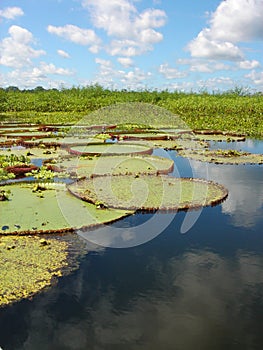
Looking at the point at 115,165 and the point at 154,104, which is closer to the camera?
the point at 115,165

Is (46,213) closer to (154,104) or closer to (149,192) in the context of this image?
(149,192)

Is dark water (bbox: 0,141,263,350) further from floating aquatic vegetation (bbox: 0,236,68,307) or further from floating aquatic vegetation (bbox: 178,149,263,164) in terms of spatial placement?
floating aquatic vegetation (bbox: 178,149,263,164)

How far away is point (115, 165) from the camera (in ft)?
34.0

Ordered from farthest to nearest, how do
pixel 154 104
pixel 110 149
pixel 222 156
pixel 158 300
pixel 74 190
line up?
pixel 154 104, pixel 110 149, pixel 222 156, pixel 74 190, pixel 158 300

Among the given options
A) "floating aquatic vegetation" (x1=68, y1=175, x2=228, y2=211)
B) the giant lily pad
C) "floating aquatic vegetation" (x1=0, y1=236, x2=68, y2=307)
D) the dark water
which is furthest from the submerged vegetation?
"floating aquatic vegetation" (x1=0, y1=236, x2=68, y2=307)

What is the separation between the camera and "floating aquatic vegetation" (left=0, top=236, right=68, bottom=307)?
447 centimetres

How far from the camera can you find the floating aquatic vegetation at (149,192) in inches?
282

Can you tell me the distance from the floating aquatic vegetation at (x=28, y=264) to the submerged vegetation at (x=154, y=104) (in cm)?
1518

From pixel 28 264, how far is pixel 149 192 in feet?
10.9

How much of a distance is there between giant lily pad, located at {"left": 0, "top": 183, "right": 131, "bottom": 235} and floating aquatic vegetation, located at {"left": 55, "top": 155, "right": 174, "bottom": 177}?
1794 millimetres

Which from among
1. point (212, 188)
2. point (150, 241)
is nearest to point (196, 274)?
point (150, 241)

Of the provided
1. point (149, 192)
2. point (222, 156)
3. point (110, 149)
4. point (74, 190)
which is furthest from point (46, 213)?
point (222, 156)

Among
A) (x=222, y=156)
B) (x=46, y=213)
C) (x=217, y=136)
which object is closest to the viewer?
(x=46, y=213)

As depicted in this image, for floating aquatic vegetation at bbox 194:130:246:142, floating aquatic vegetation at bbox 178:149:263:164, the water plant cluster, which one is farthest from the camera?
floating aquatic vegetation at bbox 194:130:246:142
